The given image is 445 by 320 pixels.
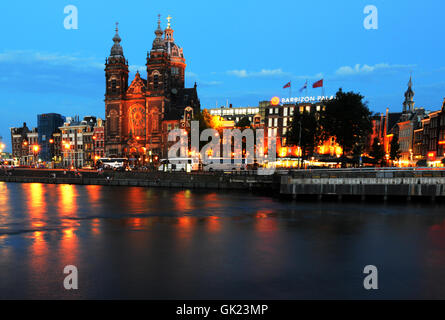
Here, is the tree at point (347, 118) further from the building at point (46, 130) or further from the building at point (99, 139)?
the building at point (46, 130)

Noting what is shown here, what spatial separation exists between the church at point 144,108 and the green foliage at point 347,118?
5370 centimetres

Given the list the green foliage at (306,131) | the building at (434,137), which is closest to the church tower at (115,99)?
the green foliage at (306,131)

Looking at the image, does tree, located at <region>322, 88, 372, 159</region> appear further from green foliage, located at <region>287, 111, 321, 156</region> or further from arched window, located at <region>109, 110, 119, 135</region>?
arched window, located at <region>109, 110, 119, 135</region>

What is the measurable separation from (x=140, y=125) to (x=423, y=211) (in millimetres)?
99557

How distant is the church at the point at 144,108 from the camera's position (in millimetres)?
122062

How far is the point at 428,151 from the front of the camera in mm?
88688

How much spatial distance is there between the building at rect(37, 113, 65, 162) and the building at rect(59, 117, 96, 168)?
25.3 metres

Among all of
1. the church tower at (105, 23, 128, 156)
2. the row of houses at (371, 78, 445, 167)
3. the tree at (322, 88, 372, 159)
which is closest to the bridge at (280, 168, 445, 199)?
the tree at (322, 88, 372, 159)

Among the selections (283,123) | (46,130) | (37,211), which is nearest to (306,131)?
(283,123)

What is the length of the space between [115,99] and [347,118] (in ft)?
272

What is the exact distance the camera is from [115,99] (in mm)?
126750

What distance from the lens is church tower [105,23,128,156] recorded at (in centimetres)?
12669
